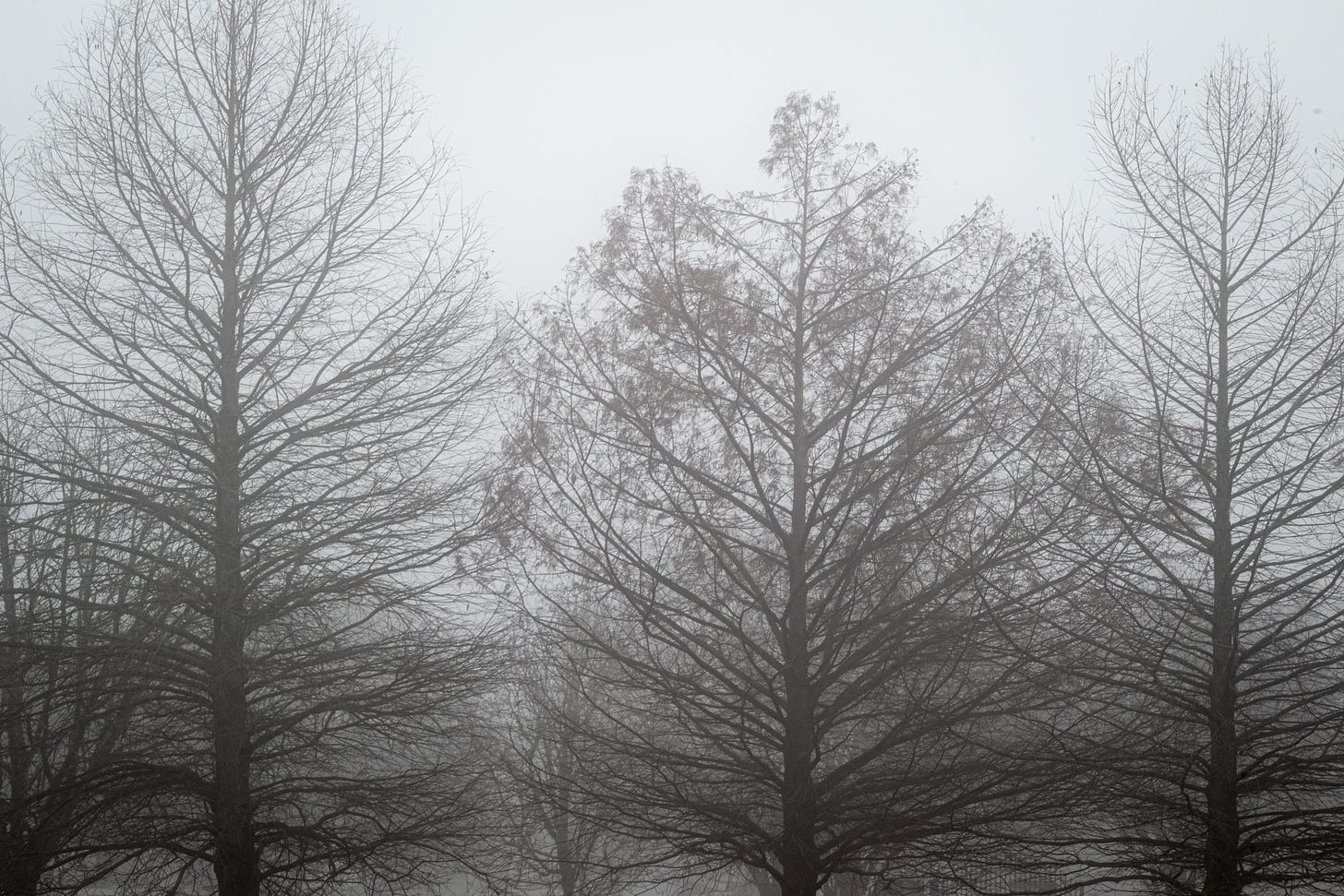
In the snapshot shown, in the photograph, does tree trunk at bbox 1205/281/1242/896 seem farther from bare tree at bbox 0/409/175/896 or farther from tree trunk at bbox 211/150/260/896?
bare tree at bbox 0/409/175/896

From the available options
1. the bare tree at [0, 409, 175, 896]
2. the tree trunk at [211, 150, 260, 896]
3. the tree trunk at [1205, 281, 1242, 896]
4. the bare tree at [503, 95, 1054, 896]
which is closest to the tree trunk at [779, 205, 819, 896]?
the bare tree at [503, 95, 1054, 896]

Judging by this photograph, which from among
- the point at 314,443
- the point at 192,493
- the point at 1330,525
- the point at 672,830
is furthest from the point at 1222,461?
the point at 192,493

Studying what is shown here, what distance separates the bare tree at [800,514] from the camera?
7.78m

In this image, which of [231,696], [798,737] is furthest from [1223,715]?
[231,696]

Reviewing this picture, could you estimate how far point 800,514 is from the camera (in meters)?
8.66

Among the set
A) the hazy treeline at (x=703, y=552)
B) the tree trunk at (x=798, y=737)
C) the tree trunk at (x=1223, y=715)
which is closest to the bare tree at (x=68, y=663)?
the hazy treeline at (x=703, y=552)

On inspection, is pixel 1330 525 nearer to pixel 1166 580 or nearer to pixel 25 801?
pixel 1166 580

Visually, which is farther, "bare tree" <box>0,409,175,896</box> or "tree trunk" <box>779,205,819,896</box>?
"bare tree" <box>0,409,175,896</box>

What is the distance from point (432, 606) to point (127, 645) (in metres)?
2.54

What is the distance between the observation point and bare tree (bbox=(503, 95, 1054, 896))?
778 centimetres

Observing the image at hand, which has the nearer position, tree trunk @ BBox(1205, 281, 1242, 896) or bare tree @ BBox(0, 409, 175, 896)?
tree trunk @ BBox(1205, 281, 1242, 896)

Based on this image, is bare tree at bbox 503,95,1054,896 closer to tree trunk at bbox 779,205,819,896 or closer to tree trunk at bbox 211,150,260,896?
tree trunk at bbox 779,205,819,896

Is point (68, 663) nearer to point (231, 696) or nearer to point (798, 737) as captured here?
point (231, 696)

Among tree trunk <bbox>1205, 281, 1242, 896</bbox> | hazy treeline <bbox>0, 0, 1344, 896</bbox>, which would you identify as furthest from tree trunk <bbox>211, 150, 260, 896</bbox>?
tree trunk <bbox>1205, 281, 1242, 896</bbox>
